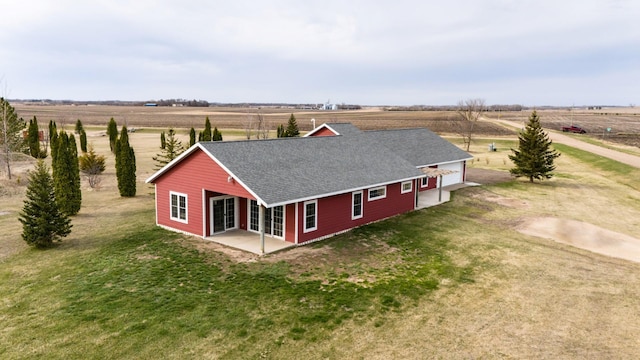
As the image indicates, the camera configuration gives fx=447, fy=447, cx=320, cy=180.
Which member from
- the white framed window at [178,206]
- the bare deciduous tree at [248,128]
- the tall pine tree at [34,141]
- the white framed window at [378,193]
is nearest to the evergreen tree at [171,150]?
the white framed window at [178,206]

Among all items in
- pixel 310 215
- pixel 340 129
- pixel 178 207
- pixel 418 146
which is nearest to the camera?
pixel 310 215

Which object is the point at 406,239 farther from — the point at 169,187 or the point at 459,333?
the point at 169,187

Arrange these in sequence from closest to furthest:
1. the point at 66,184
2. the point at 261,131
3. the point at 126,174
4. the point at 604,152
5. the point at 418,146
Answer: the point at 66,184 → the point at 126,174 → the point at 418,146 → the point at 604,152 → the point at 261,131

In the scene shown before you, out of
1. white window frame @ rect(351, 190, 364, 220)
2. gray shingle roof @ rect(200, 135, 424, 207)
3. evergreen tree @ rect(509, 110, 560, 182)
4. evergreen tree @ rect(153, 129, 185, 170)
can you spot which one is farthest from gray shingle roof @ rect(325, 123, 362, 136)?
evergreen tree @ rect(509, 110, 560, 182)

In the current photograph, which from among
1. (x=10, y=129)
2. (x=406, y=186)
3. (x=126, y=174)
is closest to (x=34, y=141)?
(x=10, y=129)

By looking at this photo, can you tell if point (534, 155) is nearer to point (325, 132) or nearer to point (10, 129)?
point (325, 132)

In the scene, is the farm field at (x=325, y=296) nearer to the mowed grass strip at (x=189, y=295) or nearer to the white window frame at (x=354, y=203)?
the mowed grass strip at (x=189, y=295)
